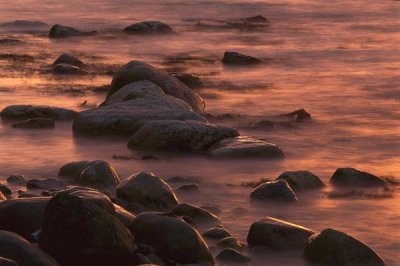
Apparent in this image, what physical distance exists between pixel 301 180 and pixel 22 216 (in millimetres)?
3206

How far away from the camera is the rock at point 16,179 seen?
395 inches

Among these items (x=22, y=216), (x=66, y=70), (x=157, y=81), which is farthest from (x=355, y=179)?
(x=66, y=70)

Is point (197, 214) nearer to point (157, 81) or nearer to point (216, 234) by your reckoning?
point (216, 234)

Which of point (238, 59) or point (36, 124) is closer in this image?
point (36, 124)

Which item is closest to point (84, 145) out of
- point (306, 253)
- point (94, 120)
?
point (94, 120)

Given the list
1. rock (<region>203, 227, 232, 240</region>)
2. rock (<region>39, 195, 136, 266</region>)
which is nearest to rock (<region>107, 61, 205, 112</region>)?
rock (<region>203, 227, 232, 240</region>)

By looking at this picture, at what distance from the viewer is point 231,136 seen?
1219 centimetres

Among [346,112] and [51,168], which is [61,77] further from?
[51,168]

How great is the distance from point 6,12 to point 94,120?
64.0 feet

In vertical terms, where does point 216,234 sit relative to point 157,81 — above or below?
above

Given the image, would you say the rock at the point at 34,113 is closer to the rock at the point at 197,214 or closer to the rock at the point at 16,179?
the rock at the point at 16,179

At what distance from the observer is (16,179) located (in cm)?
1010

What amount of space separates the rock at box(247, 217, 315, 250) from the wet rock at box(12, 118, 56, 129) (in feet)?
18.7

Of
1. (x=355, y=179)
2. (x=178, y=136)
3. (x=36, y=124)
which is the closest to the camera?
(x=355, y=179)
